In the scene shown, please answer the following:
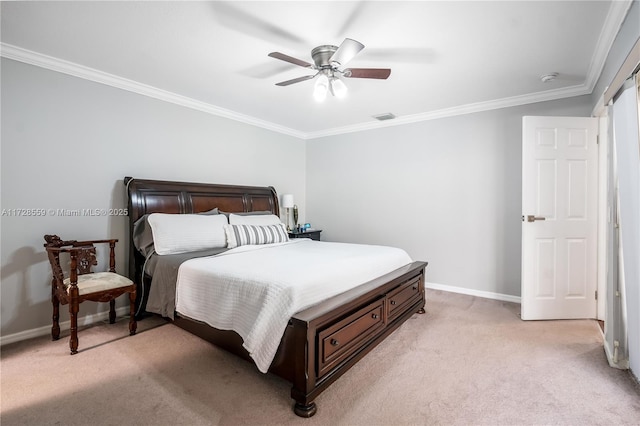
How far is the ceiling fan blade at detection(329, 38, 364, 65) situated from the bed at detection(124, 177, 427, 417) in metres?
1.71

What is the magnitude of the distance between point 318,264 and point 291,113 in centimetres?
277

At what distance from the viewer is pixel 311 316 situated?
181 cm

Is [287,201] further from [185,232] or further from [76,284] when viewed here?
[76,284]

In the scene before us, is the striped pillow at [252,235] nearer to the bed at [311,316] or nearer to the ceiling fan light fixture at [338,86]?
the bed at [311,316]

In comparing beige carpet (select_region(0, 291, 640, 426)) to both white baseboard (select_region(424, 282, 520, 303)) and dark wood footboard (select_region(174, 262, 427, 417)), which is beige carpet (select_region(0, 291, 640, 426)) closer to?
dark wood footboard (select_region(174, 262, 427, 417))

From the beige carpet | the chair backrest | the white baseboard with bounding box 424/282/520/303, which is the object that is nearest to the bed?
the beige carpet

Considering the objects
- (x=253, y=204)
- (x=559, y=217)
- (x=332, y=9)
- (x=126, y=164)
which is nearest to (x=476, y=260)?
(x=559, y=217)

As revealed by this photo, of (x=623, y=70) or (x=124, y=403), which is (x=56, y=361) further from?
(x=623, y=70)

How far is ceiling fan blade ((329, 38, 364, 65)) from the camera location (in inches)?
81.5

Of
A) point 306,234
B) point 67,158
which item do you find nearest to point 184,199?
point 67,158

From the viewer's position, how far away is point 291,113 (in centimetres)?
448

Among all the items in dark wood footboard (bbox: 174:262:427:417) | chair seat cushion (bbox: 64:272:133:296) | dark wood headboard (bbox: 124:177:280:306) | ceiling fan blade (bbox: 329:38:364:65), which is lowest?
dark wood footboard (bbox: 174:262:427:417)

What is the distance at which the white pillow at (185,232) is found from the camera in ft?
9.78

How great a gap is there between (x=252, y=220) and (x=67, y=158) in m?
1.89
